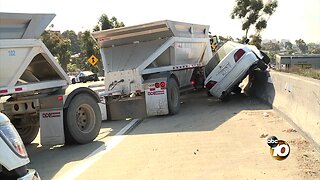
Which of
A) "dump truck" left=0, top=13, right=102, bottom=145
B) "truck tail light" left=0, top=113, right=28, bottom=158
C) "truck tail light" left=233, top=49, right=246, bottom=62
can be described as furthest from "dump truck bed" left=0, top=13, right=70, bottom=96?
"truck tail light" left=233, top=49, right=246, bottom=62

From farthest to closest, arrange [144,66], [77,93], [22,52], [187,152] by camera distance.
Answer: [144,66]
[77,93]
[22,52]
[187,152]

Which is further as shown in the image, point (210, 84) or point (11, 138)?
point (210, 84)

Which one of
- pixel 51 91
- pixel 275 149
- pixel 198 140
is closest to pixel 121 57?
pixel 51 91

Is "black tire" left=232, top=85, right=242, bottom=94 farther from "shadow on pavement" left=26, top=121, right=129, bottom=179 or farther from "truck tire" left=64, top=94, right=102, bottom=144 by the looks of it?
"truck tire" left=64, top=94, right=102, bottom=144

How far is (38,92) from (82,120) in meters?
1.17

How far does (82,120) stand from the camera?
8.95m

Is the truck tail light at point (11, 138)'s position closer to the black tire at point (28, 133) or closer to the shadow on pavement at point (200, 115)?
the black tire at point (28, 133)

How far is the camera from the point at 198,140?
8.09m

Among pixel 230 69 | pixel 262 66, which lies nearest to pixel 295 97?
pixel 230 69

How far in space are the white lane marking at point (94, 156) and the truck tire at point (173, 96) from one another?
2.09 m

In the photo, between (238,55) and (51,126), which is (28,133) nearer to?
(51,126)

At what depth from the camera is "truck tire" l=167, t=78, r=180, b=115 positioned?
12.1m

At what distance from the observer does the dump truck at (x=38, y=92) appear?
7125 mm

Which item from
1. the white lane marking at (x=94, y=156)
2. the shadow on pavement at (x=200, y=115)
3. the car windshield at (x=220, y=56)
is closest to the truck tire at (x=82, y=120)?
the white lane marking at (x=94, y=156)
